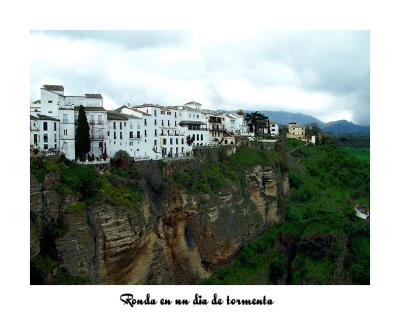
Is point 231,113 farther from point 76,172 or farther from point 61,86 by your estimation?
point 76,172

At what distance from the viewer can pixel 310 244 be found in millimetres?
26984

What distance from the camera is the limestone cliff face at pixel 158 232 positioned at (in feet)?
56.0

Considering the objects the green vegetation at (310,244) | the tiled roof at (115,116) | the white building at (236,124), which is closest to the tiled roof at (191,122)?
the green vegetation at (310,244)

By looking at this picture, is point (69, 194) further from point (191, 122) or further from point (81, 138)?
point (191, 122)

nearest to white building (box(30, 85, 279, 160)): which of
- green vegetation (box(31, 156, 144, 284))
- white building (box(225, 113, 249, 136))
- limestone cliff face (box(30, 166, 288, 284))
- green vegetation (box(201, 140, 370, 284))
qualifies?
green vegetation (box(31, 156, 144, 284))

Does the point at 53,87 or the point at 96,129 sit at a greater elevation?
the point at 53,87

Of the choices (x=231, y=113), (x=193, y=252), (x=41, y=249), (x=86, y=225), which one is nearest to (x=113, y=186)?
(x=86, y=225)

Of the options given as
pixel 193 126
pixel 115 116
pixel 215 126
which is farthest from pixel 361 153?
pixel 115 116

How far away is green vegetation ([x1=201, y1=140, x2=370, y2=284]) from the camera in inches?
987

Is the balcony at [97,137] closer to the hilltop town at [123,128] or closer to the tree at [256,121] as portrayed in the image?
the hilltop town at [123,128]

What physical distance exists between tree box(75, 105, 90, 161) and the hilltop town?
191 millimetres

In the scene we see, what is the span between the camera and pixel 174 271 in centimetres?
2220

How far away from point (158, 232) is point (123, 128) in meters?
6.19

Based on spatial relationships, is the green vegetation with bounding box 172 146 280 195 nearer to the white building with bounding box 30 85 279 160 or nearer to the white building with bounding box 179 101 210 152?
the white building with bounding box 30 85 279 160
